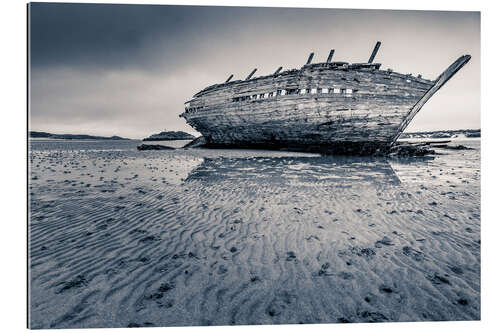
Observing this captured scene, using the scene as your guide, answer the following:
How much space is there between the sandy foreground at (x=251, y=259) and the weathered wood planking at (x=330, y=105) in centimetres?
936

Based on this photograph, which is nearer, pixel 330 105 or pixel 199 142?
pixel 330 105

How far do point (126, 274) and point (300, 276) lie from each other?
2.19 m

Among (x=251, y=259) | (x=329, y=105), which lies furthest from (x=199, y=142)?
(x=251, y=259)

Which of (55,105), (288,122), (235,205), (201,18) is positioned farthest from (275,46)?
(288,122)

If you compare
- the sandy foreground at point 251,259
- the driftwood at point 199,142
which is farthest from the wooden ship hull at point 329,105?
the sandy foreground at point 251,259

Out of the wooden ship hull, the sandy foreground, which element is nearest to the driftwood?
the wooden ship hull

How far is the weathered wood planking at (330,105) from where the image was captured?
1421 centimetres

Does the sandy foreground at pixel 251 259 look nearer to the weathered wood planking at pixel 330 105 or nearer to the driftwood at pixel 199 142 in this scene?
the weathered wood planking at pixel 330 105

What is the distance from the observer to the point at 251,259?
3369 millimetres

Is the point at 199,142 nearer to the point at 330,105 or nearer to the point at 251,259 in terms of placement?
the point at 330,105

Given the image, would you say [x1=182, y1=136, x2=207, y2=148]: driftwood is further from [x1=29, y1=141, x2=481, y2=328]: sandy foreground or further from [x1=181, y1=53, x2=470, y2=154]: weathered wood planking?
[x1=29, y1=141, x2=481, y2=328]: sandy foreground

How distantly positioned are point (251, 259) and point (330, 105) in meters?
13.7

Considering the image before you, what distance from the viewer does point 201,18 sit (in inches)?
201
